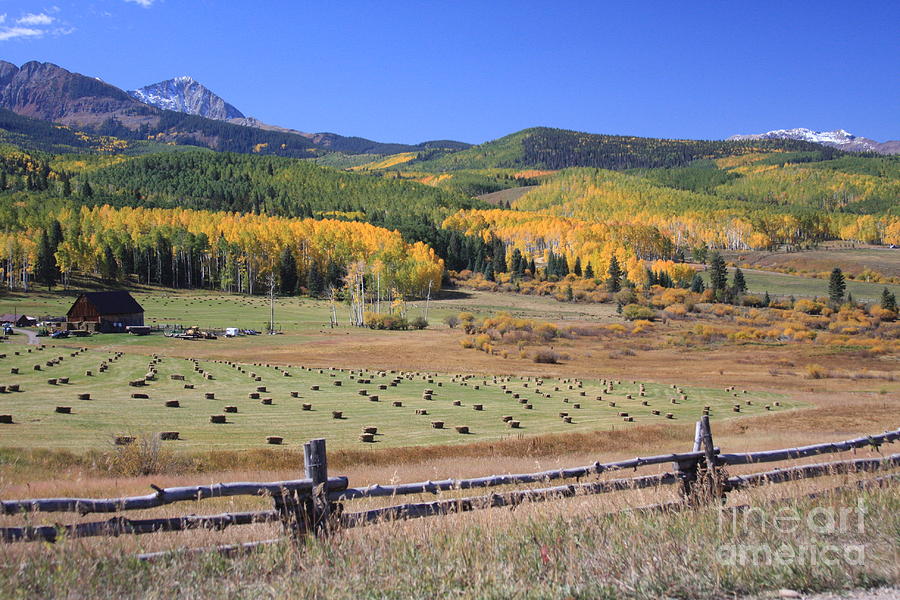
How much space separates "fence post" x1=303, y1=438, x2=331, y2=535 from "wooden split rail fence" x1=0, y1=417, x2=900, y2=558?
0.5 inches

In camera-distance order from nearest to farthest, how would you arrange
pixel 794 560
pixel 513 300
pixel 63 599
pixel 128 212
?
pixel 63 599 < pixel 794 560 < pixel 513 300 < pixel 128 212

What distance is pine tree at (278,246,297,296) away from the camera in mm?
143875

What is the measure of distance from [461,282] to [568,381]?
121517mm

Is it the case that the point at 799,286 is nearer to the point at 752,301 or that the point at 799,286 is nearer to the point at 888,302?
the point at 752,301

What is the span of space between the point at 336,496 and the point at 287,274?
140 meters

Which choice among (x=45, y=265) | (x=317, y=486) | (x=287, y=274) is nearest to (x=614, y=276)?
(x=287, y=274)

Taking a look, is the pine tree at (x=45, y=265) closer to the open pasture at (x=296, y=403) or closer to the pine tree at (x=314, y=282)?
the pine tree at (x=314, y=282)

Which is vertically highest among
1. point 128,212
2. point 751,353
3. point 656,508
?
point 128,212

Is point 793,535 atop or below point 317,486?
below

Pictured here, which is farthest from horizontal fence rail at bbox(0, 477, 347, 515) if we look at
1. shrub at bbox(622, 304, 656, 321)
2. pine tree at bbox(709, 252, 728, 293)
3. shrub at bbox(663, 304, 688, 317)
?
pine tree at bbox(709, 252, 728, 293)

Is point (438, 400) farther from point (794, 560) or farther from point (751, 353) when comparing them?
point (751, 353)

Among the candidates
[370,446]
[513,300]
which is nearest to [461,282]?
[513,300]

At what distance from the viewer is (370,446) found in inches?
984

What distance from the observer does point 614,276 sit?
520 ft
